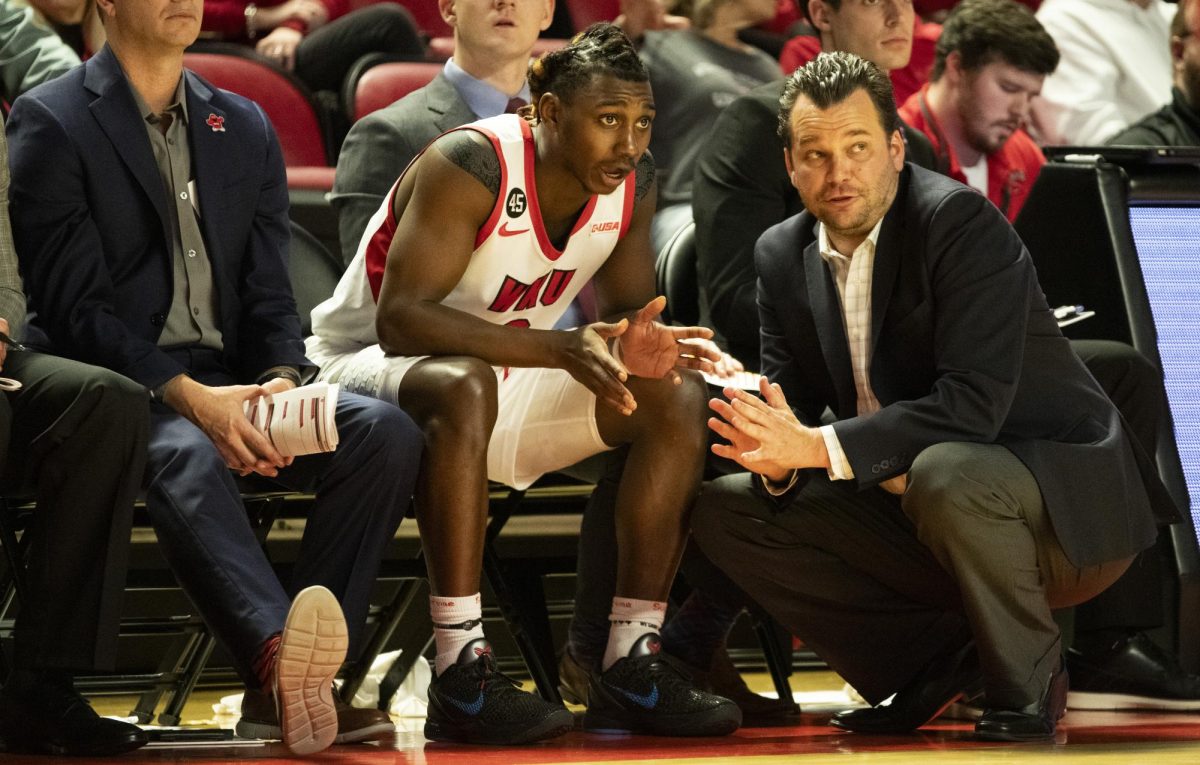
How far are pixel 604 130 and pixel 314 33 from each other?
8.43 feet

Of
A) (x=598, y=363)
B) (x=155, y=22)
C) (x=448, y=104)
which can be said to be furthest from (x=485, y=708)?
(x=448, y=104)

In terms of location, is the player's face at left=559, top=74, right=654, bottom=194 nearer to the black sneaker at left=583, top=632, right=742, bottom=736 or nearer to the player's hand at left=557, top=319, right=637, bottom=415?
the player's hand at left=557, top=319, right=637, bottom=415

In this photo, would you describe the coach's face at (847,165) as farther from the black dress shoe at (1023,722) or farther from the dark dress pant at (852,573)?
the black dress shoe at (1023,722)

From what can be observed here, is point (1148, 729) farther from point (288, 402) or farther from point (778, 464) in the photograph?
point (288, 402)

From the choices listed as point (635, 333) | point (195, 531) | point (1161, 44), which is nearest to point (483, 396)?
point (635, 333)

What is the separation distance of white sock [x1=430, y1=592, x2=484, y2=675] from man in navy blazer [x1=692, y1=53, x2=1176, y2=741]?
0.57 metres

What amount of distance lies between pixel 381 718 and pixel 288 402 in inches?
23.2

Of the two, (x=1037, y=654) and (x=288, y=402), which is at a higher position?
(x=288, y=402)

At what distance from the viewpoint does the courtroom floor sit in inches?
104

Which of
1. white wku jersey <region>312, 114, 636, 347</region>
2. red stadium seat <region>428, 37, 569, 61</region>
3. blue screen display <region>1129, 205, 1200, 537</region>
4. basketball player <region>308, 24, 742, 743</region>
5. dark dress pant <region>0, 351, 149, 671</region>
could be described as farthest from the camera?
red stadium seat <region>428, 37, 569, 61</region>

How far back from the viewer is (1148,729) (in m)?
3.20

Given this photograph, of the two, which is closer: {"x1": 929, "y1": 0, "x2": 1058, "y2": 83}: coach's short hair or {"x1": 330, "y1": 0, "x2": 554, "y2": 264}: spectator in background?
{"x1": 330, "y1": 0, "x2": 554, "y2": 264}: spectator in background

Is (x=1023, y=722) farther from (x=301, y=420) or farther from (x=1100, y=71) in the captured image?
(x=1100, y=71)

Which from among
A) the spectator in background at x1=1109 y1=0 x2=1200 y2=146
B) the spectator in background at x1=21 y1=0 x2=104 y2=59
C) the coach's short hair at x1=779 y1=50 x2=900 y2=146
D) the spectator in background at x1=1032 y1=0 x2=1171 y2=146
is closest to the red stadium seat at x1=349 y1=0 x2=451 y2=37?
the spectator in background at x1=21 y1=0 x2=104 y2=59
